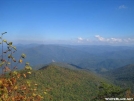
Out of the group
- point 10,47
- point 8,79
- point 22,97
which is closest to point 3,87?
point 8,79

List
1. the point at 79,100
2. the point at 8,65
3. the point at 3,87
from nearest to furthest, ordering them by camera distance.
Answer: the point at 3,87
the point at 8,65
the point at 79,100

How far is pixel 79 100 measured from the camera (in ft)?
266

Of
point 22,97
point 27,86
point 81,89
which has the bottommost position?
point 81,89

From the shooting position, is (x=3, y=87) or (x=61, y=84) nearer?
(x=3, y=87)

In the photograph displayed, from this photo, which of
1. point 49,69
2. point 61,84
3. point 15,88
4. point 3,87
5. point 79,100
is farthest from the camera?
point 49,69

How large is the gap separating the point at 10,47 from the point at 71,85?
102m

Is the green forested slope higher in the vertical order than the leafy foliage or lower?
lower

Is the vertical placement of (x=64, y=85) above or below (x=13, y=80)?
below

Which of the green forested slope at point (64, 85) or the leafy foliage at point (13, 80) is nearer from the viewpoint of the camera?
the leafy foliage at point (13, 80)

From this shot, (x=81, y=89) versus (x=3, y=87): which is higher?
(x=3, y=87)

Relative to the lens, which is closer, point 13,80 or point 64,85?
point 13,80

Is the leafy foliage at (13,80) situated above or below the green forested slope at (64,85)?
above

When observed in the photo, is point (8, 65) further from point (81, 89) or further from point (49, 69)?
point (49, 69)

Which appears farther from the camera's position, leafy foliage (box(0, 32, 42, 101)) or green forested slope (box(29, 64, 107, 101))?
green forested slope (box(29, 64, 107, 101))
